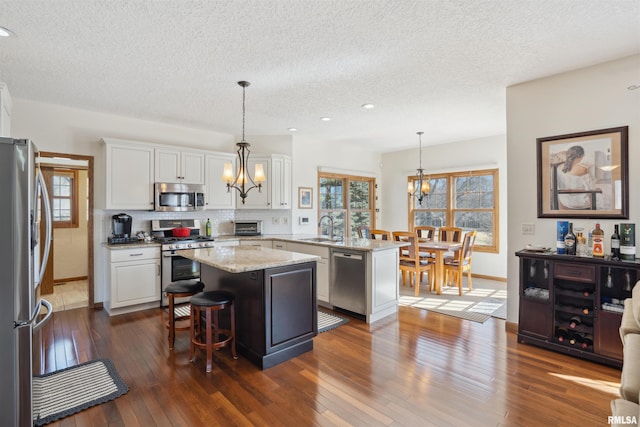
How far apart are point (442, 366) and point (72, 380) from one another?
2945mm

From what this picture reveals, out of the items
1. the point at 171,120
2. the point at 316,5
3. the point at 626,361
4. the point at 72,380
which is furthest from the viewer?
the point at 171,120

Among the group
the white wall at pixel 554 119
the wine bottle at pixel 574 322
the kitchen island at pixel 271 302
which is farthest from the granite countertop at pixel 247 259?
the wine bottle at pixel 574 322

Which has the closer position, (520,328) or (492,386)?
(492,386)

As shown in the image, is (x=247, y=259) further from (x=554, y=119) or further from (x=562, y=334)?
(x=554, y=119)

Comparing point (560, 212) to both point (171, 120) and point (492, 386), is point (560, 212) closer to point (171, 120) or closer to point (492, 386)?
point (492, 386)

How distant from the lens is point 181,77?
3281 mm

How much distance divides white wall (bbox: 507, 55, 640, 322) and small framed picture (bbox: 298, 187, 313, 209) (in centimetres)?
346

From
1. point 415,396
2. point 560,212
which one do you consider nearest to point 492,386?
point 415,396

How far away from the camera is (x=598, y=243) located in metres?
2.81

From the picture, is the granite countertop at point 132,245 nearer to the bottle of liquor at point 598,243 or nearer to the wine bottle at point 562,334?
the wine bottle at point 562,334

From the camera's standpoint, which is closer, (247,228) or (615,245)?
(615,245)

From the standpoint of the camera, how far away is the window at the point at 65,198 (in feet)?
18.8

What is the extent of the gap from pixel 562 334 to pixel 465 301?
1.71m

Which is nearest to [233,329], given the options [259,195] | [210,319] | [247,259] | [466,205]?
[210,319]
